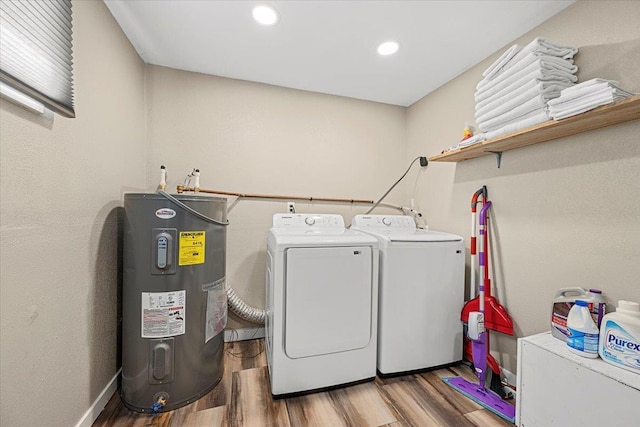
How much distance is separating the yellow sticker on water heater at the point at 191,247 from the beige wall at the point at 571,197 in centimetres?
198

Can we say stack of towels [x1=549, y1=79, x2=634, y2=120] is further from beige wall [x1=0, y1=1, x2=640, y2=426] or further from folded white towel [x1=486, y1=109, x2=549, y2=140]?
beige wall [x1=0, y1=1, x2=640, y2=426]

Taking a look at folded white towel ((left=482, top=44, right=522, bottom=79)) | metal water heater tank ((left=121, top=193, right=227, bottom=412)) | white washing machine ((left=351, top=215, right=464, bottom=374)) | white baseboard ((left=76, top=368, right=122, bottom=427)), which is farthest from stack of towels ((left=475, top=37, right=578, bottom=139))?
white baseboard ((left=76, top=368, right=122, bottom=427))

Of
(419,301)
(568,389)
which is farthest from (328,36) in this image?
(568,389)

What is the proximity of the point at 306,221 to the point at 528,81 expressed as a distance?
1.73 metres

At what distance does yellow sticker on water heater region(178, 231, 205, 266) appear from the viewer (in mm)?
1476

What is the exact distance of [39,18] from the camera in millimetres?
936

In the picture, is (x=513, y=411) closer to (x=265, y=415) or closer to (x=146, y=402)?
(x=265, y=415)

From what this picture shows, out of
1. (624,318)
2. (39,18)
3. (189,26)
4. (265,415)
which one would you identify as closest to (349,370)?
(265,415)

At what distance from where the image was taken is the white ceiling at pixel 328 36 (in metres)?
1.49

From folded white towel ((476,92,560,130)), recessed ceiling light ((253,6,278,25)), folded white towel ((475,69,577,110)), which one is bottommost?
folded white towel ((476,92,560,130))

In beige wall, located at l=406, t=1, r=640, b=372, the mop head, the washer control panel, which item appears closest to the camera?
beige wall, located at l=406, t=1, r=640, b=372

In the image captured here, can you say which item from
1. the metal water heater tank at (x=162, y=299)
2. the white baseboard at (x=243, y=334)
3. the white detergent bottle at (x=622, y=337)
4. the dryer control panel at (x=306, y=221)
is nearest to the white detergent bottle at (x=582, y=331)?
the white detergent bottle at (x=622, y=337)

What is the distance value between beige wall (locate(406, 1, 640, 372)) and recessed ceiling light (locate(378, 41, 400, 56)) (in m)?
0.71

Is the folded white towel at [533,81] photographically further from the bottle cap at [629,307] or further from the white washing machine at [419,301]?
the bottle cap at [629,307]
